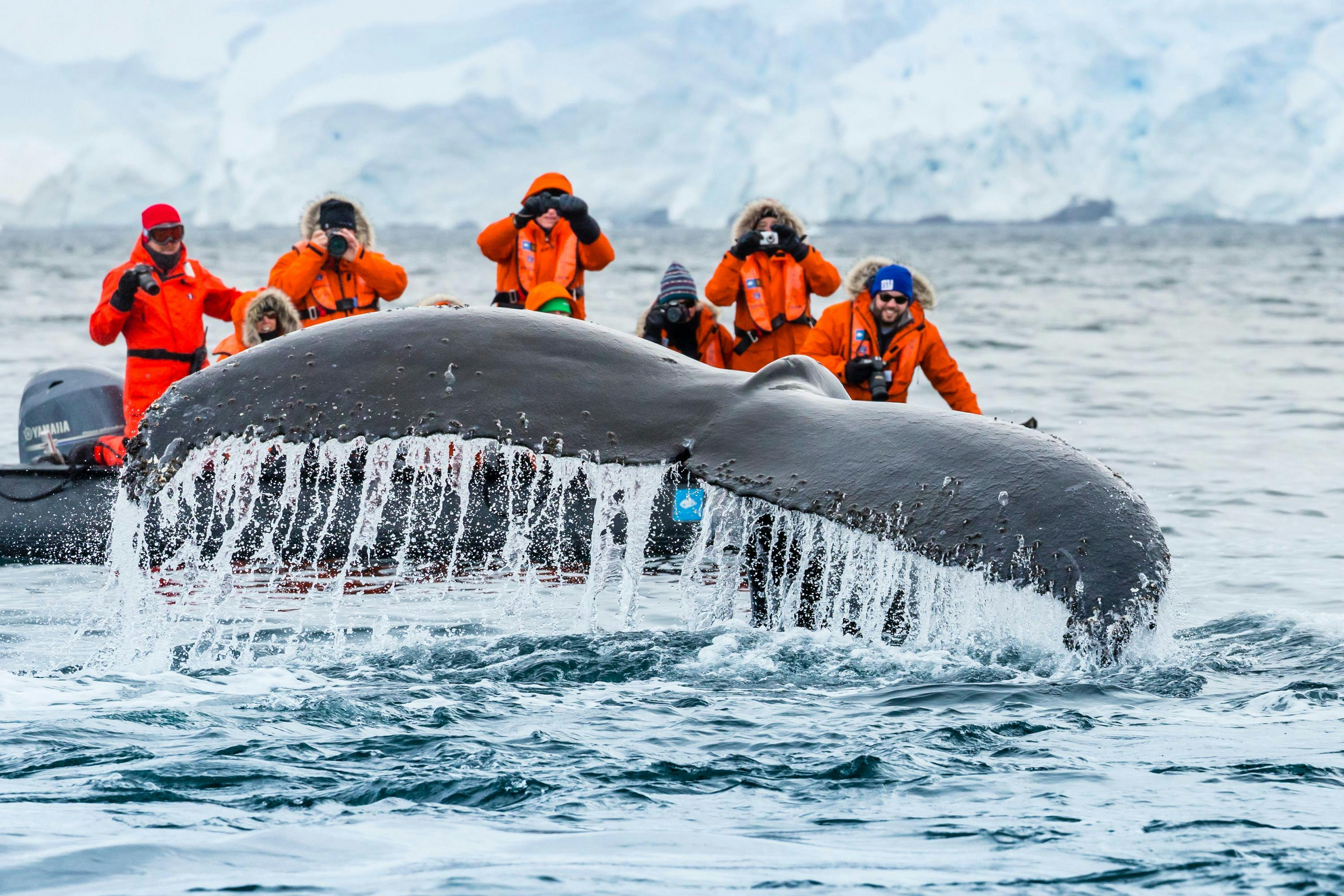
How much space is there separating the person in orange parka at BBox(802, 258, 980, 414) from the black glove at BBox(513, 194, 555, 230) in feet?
7.22

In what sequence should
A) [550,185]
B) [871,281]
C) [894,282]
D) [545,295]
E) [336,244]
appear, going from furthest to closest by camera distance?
[550,185]
[336,244]
[545,295]
[871,281]
[894,282]

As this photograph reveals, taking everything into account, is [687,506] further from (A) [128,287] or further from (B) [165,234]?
(B) [165,234]

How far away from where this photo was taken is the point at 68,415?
11.5 m

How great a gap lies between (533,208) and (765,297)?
1710 millimetres

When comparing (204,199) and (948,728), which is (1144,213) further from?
(948,728)

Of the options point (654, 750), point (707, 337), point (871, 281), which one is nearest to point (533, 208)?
point (707, 337)

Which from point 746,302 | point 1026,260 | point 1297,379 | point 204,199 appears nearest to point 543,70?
point 204,199

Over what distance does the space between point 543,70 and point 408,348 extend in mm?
115943

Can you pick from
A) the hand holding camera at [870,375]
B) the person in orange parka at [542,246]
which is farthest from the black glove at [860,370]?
the person in orange parka at [542,246]

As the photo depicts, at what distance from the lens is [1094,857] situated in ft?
13.7

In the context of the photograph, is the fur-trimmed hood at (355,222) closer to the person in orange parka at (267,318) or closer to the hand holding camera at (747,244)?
the person in orange parka at (267,318)

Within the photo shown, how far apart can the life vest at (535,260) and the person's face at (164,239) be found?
2.25 m

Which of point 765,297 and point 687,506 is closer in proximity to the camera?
point 687,506

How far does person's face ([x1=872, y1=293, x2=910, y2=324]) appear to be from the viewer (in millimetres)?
9805
